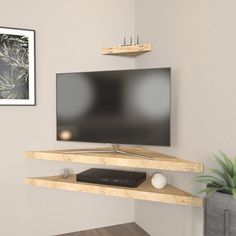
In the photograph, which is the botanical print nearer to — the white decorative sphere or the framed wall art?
the framed wall art

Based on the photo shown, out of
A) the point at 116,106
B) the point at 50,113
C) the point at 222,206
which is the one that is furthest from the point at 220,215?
the point at 50,113

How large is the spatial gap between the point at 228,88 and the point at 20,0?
189 centimetres

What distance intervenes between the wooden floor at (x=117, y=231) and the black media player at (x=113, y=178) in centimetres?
68

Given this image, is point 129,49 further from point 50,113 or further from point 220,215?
point 220,215

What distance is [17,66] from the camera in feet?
8.20

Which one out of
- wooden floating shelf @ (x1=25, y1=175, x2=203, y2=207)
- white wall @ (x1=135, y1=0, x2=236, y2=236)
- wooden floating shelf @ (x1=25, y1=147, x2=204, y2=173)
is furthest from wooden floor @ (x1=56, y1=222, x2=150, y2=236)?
wooden floating shelf @ (x1=25, y1=147, x2=204, y2=173)

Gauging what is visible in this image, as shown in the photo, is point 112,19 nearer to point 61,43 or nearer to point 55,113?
point 61,43

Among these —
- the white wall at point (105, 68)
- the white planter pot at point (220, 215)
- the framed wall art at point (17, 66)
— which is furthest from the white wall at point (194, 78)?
the framed wall art at point (17, 66)

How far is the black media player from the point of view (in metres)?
2.18

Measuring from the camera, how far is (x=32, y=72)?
8.36 feet

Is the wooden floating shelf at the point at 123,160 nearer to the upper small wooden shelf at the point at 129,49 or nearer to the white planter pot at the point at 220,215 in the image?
the white planter pot at the point at 220,215

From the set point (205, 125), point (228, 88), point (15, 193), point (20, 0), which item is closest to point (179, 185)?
point (205, 125)

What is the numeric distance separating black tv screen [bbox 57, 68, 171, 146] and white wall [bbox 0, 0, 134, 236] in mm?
283

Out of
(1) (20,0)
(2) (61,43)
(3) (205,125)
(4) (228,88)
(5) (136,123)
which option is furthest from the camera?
(2) (61,43)
